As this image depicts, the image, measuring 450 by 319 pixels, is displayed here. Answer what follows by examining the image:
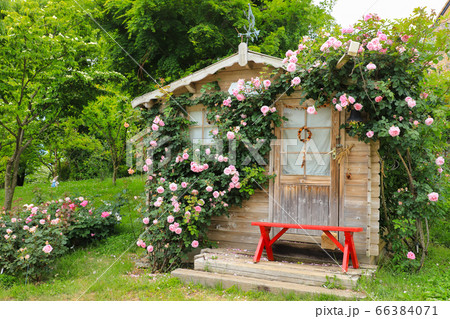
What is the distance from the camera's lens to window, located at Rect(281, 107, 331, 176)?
5.32 m

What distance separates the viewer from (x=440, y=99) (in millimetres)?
5195

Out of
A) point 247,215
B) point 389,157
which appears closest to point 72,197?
point 247,215

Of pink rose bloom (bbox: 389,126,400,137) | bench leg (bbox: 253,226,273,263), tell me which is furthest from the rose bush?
pink rose bloom (bbox: 389,126,400,137)

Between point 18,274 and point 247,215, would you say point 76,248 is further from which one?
point 247,215

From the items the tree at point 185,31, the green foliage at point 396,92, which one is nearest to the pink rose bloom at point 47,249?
the green foliage at point 396,92

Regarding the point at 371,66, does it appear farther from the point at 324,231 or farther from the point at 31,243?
the point at 31,243

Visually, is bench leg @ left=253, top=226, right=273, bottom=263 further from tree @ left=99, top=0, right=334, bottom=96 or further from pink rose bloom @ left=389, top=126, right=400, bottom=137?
tree @ left=99, top=0, right=334, bottom=96

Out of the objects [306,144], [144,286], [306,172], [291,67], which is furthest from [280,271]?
[291,67]

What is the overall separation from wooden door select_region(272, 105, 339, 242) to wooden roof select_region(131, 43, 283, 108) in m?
0.80

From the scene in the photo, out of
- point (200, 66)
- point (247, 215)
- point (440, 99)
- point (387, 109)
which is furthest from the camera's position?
point (200, 66)

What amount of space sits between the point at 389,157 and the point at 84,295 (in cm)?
492

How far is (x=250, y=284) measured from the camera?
4.34m

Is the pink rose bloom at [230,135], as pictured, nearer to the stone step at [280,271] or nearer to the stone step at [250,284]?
the stone step at [280,271]

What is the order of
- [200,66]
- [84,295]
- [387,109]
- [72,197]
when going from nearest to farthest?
[84,295] < [387,109] < [72,197] < [200,66]
